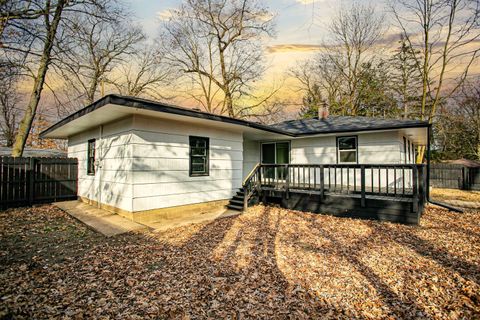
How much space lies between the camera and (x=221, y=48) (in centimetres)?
2034

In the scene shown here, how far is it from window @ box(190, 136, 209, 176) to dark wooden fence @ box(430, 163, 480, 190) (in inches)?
645

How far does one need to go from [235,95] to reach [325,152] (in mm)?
12181

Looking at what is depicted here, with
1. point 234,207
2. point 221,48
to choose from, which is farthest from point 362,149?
point 221,48

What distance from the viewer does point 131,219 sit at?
6.26 m

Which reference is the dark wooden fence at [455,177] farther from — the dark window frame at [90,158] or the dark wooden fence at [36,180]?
the dark wooden fence at [36,180]

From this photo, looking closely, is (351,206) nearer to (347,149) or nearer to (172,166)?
(347,149)

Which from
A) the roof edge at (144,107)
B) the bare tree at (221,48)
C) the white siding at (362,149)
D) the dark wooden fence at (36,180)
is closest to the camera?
the roof edge at (144,107)

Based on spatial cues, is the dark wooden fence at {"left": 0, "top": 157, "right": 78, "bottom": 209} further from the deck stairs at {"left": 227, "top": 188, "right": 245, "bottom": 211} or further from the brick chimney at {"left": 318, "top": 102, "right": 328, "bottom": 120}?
the brick chimney at {"left": 318, "top": 102, "right": 328, "bottom": 120}

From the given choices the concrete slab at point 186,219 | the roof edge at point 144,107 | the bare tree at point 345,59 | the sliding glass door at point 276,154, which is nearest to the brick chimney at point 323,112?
the sliding glass door at point 276,154

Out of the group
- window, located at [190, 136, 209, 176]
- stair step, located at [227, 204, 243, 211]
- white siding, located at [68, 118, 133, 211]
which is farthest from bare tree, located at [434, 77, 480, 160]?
white siding, located at [68, 118, 133, 211]

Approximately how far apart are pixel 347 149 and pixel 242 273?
8.25 meters

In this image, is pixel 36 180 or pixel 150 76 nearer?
pixel 36 180

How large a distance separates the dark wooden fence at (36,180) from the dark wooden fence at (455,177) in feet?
69.9

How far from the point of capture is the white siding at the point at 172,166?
249 inches
